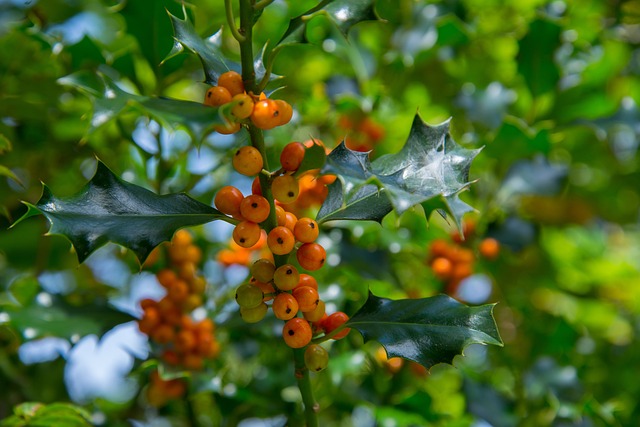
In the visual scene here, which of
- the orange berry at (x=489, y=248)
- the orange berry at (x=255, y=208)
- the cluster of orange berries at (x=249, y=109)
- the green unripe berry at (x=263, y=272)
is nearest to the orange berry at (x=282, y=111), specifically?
the cluster of orange berries at (x=249, y=109)

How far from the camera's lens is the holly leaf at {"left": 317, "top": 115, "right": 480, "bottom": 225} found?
78cm

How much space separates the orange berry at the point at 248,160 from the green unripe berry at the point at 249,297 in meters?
0.16

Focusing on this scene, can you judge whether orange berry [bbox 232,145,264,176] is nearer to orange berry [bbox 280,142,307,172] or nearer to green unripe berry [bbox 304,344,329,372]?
orange berry [bbox 280,142,307,172]

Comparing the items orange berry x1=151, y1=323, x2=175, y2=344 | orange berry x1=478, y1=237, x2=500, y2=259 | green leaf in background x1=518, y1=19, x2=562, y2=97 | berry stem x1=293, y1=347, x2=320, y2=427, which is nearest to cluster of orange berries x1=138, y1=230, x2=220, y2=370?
orange berry x1=151, y1=323, x2=175, y2=344

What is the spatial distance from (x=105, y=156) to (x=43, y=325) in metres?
0.55

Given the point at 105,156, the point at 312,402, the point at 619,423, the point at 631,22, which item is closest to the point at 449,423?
the point at 619,423

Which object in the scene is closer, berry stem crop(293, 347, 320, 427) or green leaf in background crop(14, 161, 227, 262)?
green leaf in background crop(14, 161, 227, 262)

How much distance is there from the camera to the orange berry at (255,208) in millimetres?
866

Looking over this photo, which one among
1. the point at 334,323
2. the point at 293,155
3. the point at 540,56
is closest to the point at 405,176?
the point at 293,155

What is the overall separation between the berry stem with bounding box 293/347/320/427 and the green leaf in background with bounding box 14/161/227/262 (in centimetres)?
22

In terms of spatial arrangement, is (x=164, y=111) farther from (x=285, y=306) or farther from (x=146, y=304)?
(x=146, y=304)

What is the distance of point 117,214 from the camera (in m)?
0.90

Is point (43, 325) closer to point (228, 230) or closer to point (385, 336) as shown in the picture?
point (228, 230)

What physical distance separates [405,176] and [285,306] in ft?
0.74
